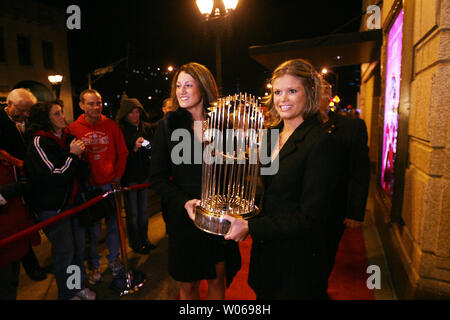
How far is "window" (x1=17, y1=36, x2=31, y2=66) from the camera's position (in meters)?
16.3

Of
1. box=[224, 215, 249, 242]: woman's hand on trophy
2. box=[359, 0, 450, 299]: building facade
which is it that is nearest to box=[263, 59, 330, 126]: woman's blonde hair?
box=[224, 215, 249, 242]: woman's hand on trophy

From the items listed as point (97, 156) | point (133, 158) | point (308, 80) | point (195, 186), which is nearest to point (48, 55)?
point (133, 158)

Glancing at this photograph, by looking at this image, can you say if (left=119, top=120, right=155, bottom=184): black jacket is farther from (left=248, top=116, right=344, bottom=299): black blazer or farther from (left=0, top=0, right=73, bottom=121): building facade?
(left=0, top=0, right=73, bottom=121): building facade

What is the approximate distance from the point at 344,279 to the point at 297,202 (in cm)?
237

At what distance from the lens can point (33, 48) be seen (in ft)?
55.0

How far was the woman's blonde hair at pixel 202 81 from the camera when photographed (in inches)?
71.0

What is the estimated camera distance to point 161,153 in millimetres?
1852

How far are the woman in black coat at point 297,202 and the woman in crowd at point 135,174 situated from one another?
2.62 metres

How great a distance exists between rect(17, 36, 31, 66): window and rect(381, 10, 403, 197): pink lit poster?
19673 millimetres

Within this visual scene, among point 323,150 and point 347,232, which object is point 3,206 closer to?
point 323,150

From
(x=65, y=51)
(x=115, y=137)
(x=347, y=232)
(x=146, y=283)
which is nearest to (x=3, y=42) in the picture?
(x=65, y=51)

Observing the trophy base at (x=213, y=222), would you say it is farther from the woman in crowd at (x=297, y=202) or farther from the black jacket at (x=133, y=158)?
the black jacket at (x=133, y=158)

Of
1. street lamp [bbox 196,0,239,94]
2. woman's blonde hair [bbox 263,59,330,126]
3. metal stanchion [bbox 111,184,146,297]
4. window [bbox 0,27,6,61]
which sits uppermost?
window [bbox 0,27,6,61]

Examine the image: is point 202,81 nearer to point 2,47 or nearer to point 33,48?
point 2,47
